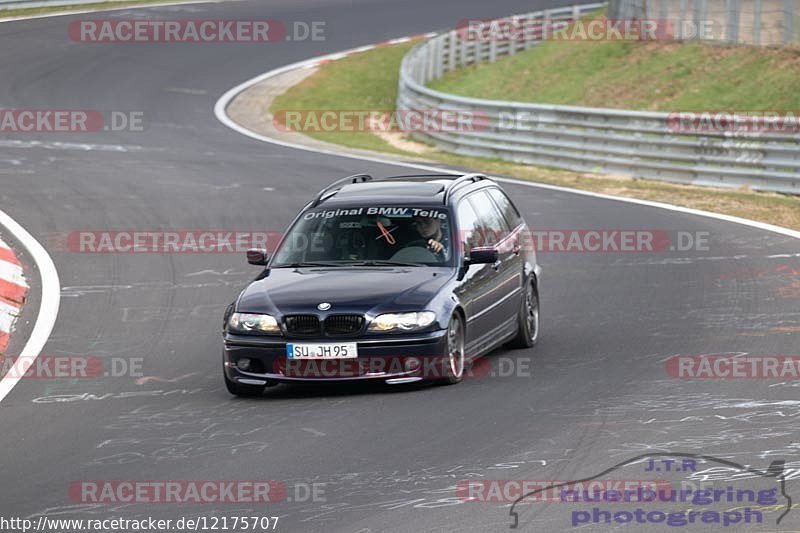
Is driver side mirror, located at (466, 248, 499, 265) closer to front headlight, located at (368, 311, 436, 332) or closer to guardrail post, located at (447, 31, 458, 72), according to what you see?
front headlight, located at (368, 311, 436, 332)

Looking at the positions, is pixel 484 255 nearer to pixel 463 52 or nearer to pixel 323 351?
pixel 323 351

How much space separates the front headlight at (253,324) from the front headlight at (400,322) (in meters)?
0.74

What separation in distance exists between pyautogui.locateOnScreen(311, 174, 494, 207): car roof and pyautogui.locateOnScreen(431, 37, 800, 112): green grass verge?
15809 mm

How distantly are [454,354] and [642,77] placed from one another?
73.7 ft

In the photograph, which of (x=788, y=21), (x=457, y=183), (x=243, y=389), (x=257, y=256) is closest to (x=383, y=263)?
(x=257, y=256)

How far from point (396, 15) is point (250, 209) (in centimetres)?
3045

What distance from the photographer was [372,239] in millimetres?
11867

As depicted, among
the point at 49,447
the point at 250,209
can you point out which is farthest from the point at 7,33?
the point at 49,447

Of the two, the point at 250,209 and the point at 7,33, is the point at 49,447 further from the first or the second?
the point at 7,33

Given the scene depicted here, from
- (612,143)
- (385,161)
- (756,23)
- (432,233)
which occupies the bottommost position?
(385,161)

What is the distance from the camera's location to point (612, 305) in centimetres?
1473

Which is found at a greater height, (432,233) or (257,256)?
(432,233)

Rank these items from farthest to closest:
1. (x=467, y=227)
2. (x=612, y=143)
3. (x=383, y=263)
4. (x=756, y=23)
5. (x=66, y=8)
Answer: (x=66, y=8), (x=756, y=23), (x=612, y=143), (x=467, y=227), (x=383, y=263)

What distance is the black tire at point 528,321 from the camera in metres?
12.8
